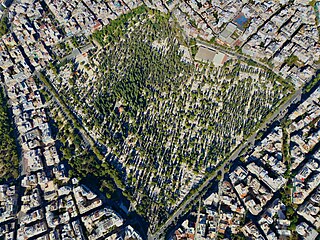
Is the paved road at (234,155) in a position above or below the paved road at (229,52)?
below

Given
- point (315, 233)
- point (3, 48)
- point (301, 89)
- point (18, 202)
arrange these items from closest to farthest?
point (315, 233) < point (18, 202) < point (301, 89) < point (3, 48)

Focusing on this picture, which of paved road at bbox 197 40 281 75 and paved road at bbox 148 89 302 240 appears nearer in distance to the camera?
paved road at bbox 148 89 302 240

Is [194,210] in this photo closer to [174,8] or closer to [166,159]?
[166,159]

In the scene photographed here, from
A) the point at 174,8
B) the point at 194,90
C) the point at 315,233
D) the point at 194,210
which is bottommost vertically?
the point at 194,210

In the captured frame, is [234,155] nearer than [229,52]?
Yes

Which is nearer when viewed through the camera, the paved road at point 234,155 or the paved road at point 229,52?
the paved road at point 234,155

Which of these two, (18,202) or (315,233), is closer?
(315,233)

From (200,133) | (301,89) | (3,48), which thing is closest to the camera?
(200,133)

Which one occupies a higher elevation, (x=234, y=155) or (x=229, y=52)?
(x=229, y=52)

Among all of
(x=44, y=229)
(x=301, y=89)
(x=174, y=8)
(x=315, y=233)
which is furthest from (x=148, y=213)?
(x=174, y=8)

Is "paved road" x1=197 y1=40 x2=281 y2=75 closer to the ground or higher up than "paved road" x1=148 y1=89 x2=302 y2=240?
higher up

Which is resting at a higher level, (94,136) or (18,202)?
(94,136)
